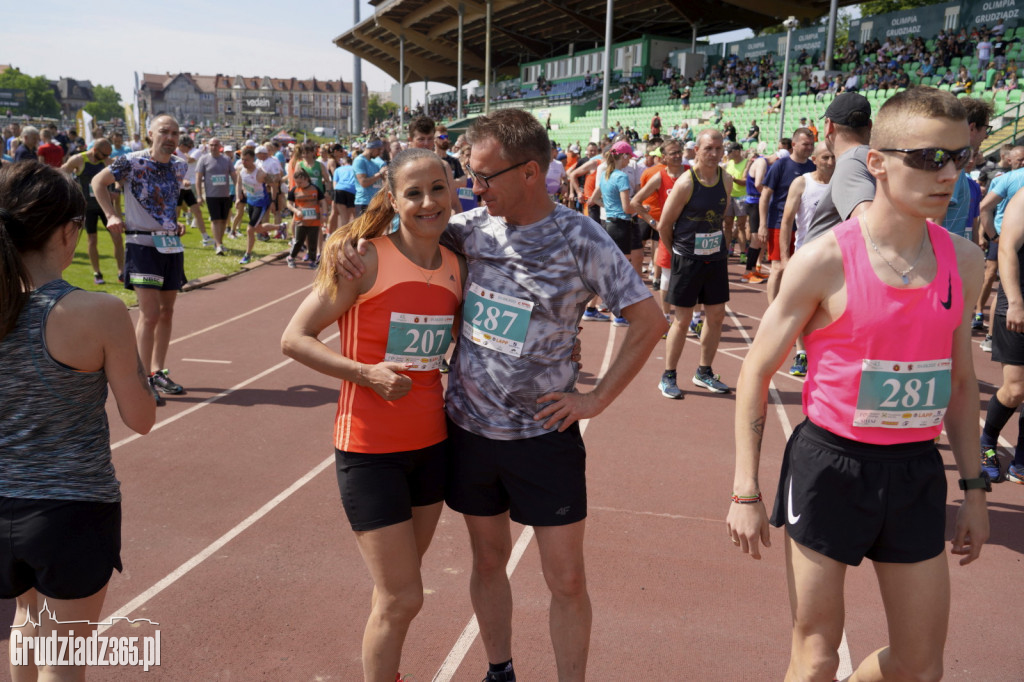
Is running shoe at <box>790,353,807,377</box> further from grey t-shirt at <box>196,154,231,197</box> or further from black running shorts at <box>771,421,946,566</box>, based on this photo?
grey t-shirt at <box>196,154,231,197</box>

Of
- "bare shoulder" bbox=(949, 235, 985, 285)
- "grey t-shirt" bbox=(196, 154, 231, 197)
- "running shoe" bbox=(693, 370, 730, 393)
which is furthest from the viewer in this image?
"grey t-shirt" bbox=(196, 154, 231, 197)

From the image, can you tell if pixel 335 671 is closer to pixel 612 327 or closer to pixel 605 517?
pixel 605 517

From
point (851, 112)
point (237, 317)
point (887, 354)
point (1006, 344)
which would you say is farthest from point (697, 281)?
point (237, 317)

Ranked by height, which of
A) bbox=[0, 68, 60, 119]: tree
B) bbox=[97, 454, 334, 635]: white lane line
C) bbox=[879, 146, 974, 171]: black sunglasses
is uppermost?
bbox=[0, 68, 60, 119]: tree

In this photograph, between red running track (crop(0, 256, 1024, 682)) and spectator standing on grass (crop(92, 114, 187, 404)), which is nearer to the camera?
red running track (crop(0, 256, 1024, 682))

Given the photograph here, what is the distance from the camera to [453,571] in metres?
3.87

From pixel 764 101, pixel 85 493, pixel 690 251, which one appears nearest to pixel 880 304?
pixel 85 493

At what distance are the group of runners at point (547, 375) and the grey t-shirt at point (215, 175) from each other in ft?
40.8

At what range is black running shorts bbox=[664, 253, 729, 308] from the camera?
6.69m

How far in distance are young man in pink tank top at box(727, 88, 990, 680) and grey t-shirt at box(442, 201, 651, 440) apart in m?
0.62

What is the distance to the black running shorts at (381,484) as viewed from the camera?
8.19 ft

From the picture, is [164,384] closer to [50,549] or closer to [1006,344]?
[50,549]

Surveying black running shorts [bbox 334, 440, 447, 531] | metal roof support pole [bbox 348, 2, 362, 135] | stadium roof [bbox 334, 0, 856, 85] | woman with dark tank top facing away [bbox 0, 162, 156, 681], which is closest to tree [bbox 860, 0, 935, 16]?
stadium roof [bbox 334, 0, 856, 85]

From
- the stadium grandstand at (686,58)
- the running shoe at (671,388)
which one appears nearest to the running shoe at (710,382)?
the running shoe at (671,388)
